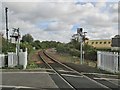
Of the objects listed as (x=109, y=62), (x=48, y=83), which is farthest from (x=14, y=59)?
(x=48, y=83)

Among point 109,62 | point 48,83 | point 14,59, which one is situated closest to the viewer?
point 48,83

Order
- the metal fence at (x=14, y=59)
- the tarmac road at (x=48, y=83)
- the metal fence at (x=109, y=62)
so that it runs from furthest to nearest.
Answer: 1. the metal fence at (x=14, y=59)
2. the metal fence at (x=109, y=62)
3. the tarmac road at (x=48, y=83)

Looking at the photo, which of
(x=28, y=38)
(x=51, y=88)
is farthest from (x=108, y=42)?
(x=51, y=88)

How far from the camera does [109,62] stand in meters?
26.1

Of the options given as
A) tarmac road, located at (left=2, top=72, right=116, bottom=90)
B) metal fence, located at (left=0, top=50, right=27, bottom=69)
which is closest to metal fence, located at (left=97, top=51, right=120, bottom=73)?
tarmac road, located at (left=2, top=72, right=116, bottom=90)

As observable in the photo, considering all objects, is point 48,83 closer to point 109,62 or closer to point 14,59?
point 109,62

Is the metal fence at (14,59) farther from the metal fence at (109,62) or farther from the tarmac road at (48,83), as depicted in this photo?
the tarmac road at (48,83)

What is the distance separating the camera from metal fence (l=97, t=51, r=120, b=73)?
24188 mm

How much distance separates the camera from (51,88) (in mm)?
14961

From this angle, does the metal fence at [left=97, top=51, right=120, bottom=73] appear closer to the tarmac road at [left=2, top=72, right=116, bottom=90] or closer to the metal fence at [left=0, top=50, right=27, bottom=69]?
the tarmac road at [left=2, top=72, right=116, bottom=90]

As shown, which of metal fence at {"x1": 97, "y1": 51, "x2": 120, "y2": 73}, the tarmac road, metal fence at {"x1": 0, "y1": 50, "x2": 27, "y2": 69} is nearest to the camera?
the tarmac road

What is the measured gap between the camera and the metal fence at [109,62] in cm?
2419

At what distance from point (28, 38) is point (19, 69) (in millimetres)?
110751

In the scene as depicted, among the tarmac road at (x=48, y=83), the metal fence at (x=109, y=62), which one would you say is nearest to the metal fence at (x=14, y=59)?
the metal fence at (x=109, y=62)
